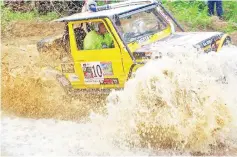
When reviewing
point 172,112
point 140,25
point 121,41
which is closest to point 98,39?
point 121,41

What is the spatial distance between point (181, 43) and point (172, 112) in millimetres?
1210

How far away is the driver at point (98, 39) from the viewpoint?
7.27m

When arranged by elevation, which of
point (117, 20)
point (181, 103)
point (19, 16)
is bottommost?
point (19, 16)

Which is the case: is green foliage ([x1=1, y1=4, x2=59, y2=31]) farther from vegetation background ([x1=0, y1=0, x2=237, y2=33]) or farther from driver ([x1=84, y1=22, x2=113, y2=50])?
driver ([x1=84, y1=22, x2=113, y2=50])

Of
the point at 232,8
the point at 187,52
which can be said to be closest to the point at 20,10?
the point at 232,8

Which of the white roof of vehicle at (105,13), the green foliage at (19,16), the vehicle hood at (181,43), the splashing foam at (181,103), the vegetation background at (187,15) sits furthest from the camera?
the green foliage at (19,16)

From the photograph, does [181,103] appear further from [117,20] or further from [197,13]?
[197,13]

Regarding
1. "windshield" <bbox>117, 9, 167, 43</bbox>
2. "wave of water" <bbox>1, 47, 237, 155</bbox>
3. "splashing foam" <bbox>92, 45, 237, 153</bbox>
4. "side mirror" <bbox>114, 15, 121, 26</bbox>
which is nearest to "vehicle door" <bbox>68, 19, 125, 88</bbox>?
"side mirror" <bbox>114, 15, 121, 26</bbox>

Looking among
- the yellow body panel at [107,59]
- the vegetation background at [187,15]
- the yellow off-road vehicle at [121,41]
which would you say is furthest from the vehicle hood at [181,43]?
the vegetation background at [187,15]

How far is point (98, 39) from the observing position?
738cm

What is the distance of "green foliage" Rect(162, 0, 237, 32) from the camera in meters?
10.8

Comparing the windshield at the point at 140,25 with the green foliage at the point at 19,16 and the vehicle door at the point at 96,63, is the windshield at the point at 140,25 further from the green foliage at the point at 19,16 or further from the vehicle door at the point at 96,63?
the green foliage at the point at 19,16

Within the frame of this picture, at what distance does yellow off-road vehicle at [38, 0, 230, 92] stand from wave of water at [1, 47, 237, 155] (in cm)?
45

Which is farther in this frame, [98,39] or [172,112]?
[98,39]
